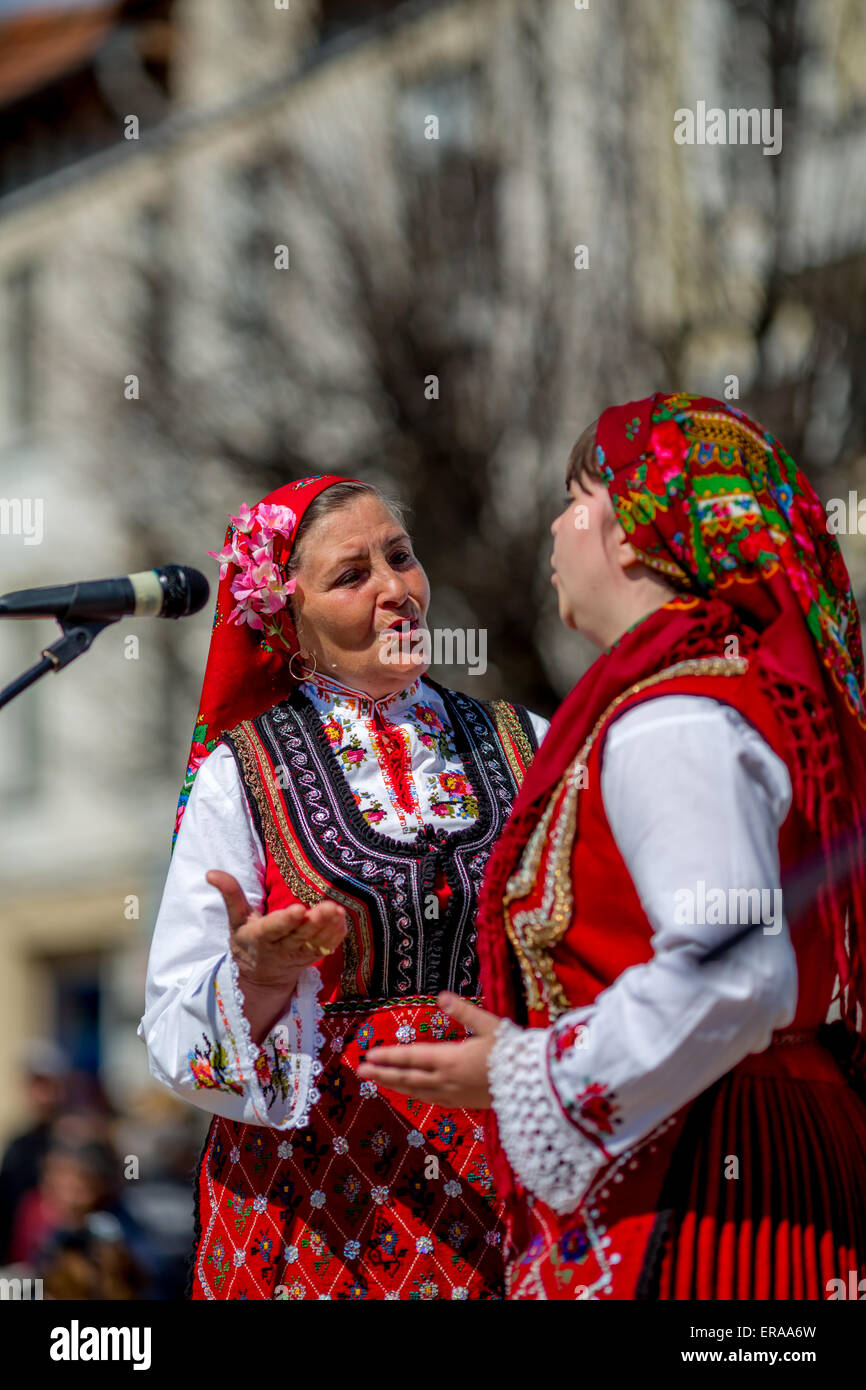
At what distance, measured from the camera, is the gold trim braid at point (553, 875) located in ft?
7.26

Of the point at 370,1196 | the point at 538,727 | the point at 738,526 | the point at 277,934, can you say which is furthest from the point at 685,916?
the point at 538,727

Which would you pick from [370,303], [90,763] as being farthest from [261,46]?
[90,763]

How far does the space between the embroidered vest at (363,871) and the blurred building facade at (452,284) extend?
5.11m

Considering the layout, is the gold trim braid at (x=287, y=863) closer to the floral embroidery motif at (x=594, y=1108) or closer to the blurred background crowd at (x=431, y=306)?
the floral embroidery motif at (x=594, y=1108)

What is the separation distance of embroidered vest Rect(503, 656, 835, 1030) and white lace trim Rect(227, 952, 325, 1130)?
58cm

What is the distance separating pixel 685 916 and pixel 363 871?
96 centimetres

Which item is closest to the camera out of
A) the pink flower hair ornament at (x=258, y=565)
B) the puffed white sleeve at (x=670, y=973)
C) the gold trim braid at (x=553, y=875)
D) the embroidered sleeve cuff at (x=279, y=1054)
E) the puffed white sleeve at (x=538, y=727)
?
the puffed white sleeve at (x=670, y=973)

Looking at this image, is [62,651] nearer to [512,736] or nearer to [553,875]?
[512,736]

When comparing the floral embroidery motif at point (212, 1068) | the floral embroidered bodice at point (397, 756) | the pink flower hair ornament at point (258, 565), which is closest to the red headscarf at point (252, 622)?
the pink flower hair ornament at point (258, 565)

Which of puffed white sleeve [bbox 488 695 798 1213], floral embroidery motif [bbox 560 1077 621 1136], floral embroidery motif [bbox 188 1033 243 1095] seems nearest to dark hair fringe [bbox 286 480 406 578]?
floral embroidery motif [bbox 188 1033 243 1095]

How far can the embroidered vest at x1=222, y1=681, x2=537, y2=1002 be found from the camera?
2842mm

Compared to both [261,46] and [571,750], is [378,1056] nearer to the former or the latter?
[571,750]

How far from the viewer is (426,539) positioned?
8516 mm

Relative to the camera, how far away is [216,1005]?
270 cm
